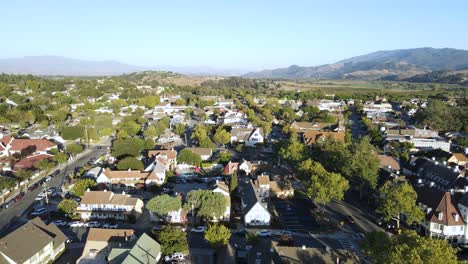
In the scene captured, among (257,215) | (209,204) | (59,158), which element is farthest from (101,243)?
(59,158)

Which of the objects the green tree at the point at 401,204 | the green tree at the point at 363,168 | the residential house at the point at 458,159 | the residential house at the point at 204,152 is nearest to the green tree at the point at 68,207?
the residential house at the point at 204,152

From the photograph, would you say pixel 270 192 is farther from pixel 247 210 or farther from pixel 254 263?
Answer: pixel 254 263

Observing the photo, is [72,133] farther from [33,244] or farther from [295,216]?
[295,216]

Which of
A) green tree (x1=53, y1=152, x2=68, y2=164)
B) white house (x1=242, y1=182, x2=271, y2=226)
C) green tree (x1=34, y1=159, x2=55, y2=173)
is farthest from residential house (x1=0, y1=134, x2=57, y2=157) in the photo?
white house (x1=242, y1=182, x2=271, y2=226)

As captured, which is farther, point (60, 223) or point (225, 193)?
point (225, 193)

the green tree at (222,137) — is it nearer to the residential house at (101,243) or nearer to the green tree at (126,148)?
the green tree at (126,148)

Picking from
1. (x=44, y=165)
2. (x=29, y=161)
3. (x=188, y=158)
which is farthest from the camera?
(x=188, y=158)
